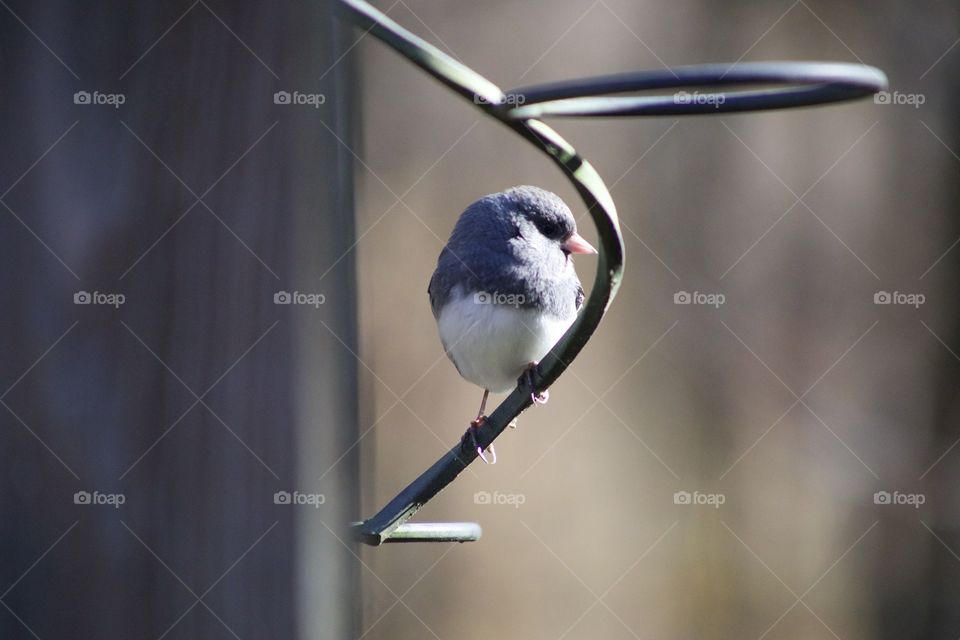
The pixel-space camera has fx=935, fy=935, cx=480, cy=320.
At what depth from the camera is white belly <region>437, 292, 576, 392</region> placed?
1729 mm

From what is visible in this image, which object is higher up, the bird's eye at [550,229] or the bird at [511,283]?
the bird's eye at [550,229]

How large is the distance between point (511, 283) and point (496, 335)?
0.33ft

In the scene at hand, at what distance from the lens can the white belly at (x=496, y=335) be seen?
1729 mm

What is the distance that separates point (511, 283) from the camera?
174 centimetres

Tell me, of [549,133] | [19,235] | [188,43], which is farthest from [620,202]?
[549,133]

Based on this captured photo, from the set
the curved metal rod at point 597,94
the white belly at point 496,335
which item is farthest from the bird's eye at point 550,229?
the curved metal rod at point 597,94

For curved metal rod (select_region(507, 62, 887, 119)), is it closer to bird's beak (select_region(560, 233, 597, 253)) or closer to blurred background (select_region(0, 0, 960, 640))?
bird's beak (select_region(560, 233, 597, 253))

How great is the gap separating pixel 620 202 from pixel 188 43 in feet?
4.23

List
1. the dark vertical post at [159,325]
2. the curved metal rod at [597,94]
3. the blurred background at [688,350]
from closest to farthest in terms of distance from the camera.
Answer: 1. the curved metal rod at [597,94]
2. the dark vertical post at [159,325]
3. the blurred background at [688,350]

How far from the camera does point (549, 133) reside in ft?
2.65

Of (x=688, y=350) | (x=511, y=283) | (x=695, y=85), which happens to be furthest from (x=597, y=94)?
(x=688, y=350)

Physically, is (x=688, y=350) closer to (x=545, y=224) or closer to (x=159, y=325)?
(x=545, y=224)

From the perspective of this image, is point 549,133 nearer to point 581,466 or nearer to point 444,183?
point 444,183

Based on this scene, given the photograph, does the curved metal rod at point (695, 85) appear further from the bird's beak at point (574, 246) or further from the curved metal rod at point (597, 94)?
the bird's beak at point (574, 246)
